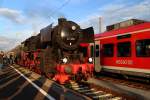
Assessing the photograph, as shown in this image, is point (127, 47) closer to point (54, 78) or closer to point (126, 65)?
point (126, 65)

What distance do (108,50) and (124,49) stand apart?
2464 millimetres

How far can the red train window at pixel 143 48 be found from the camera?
631 inches

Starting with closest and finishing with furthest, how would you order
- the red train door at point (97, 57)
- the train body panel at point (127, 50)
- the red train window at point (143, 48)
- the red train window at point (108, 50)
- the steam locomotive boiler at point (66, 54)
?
1. the red train window at point (143, 48)
2. the train body panel at point (127, 50)
3. the steam locomotive boiler at point (66, 54)
4. the red train window at point (108, 50)
5. the red train door at point (97, 57)

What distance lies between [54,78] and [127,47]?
4711 millimetres

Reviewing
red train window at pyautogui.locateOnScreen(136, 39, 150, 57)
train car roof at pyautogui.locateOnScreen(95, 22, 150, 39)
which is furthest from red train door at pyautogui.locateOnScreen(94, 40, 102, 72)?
red train window at pyautogui.locateOnScreen(136, 39, 150, 57)

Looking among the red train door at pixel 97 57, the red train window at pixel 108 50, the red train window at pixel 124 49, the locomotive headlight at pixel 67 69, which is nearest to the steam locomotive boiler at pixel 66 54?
the locomotive headlight at pixel 67 69

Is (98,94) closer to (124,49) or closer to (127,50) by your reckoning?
(127,50)

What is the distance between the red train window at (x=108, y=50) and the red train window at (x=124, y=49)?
0.92 meters

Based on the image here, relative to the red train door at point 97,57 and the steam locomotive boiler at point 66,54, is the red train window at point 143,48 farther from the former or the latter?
the red train door at point 97,57

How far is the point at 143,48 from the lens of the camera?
53.8 ft

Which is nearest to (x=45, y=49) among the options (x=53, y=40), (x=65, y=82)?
(x=53, y=40)

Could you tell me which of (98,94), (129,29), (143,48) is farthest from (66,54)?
(98,94)

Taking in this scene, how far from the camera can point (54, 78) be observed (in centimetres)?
1738

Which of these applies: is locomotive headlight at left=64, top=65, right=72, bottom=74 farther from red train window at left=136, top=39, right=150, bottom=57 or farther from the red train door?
the red train door
